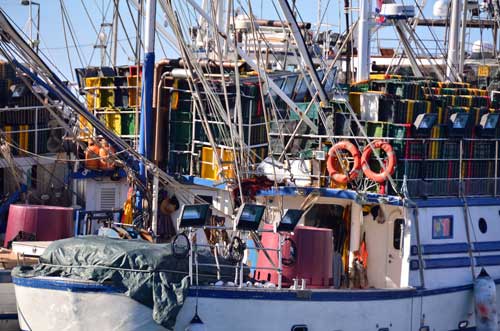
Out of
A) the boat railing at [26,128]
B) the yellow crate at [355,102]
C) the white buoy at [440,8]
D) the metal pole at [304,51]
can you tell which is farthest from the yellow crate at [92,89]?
the white buoy at [440,8]

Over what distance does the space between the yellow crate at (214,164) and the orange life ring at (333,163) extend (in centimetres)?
213

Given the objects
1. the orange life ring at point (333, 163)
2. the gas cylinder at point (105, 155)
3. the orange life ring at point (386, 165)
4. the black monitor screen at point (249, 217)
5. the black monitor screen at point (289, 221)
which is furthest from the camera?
the gas cylinder at point (105, 155)

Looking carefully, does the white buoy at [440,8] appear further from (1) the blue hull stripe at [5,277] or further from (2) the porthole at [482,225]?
(1) the blue hull stripe at [5,277]

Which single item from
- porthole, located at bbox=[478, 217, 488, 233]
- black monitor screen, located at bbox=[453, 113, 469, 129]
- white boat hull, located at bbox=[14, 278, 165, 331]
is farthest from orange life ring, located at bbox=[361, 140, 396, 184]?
white boat hull, located at bbox=[14, 278, 165, 331]

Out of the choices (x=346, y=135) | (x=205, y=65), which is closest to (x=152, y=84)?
(x=205, y=65)

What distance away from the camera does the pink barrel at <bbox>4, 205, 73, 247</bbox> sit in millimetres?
26219

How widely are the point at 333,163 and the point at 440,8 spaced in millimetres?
→ 32847

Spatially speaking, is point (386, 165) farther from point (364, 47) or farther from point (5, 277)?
point (5, 277)

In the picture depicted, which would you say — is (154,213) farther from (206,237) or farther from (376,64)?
(376,64)

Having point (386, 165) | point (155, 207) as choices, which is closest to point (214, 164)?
point (155, 207)

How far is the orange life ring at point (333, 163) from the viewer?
25.7 m

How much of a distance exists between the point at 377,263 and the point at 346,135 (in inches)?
109

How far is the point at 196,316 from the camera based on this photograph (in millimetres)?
22250

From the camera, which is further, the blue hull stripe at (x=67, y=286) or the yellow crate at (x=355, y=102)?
the yellow crate at (x=355, y=102)
